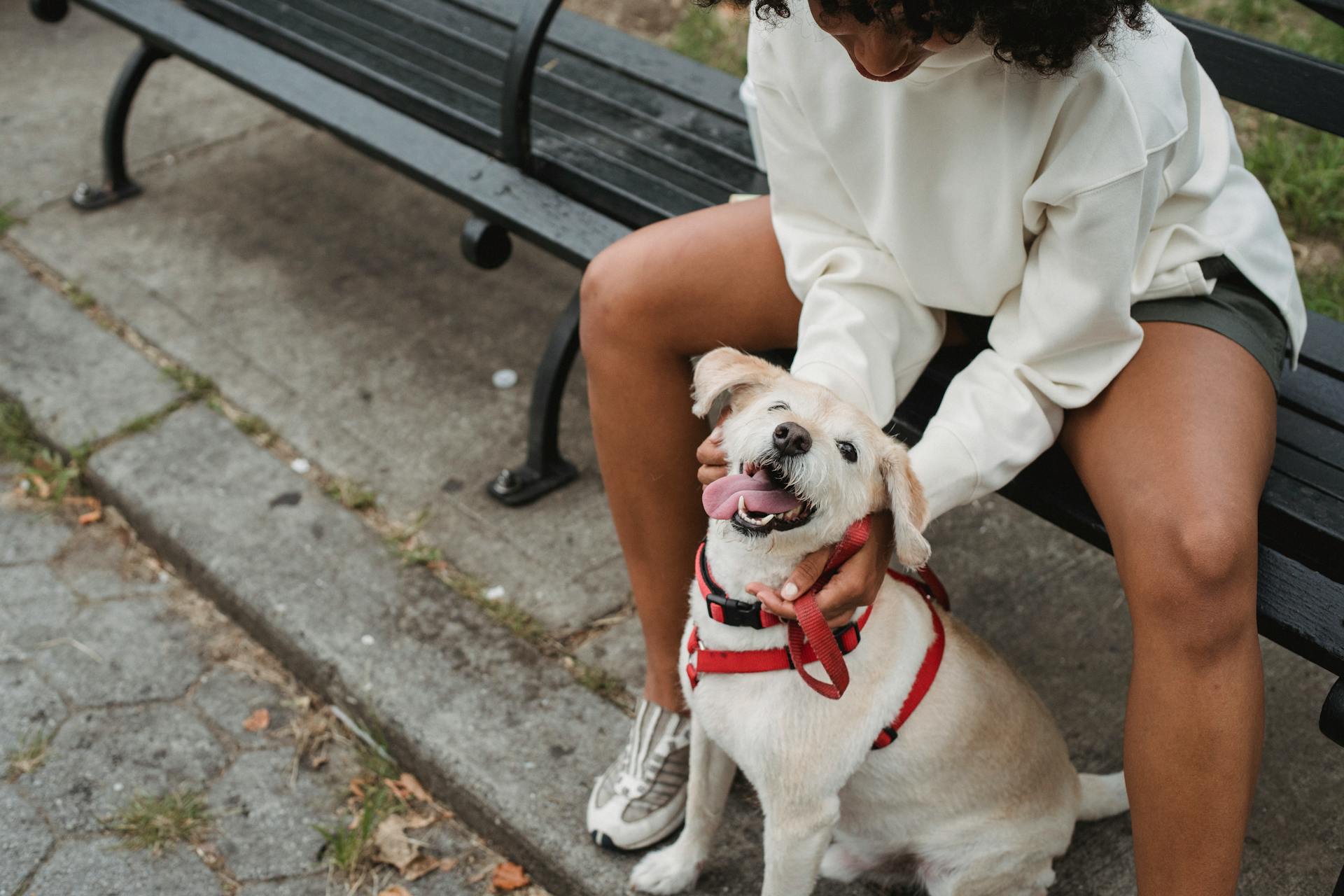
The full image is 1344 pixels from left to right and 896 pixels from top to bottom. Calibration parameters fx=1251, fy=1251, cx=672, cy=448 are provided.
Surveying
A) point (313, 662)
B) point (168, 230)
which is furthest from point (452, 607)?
point (168, 230)

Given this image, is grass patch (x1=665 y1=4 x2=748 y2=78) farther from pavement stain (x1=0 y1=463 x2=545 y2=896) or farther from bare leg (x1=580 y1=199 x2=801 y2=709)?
pavement stain (x1=0 y1=463 x2=545 y2=896)

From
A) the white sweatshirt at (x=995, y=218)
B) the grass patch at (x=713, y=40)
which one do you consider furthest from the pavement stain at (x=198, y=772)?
the grass patch at (x=713, y=40)

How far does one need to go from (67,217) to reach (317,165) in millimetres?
792

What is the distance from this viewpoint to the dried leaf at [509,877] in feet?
7.19

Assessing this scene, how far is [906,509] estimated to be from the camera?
1606 millimetres

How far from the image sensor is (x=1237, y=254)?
6.05ft

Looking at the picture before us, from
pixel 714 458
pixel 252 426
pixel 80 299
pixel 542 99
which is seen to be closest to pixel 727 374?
pixel 714 458

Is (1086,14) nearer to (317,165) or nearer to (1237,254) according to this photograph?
(1237,254)

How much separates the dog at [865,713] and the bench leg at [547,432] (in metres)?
1.00

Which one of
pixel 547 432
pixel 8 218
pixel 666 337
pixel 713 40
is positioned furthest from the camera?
pixel 713 40

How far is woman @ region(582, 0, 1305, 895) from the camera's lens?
1.59m

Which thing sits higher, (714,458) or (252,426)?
(714,458)

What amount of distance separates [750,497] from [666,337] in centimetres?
53

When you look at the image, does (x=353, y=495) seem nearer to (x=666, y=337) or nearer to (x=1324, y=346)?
(x=666, y=337)
